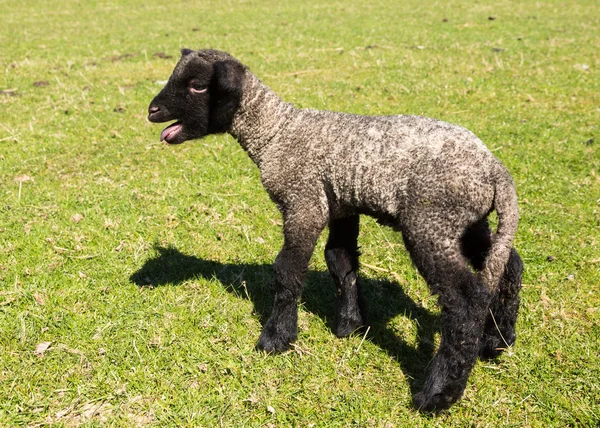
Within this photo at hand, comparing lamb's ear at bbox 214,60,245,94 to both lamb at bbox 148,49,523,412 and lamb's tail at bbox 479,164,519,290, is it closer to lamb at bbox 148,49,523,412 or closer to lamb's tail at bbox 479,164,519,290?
lamb at bbox 148,49,523,412

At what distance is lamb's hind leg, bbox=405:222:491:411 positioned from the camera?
424 cm

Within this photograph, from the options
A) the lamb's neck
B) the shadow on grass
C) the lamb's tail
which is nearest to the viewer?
the lamb's tail

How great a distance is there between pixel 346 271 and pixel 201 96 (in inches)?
85.7

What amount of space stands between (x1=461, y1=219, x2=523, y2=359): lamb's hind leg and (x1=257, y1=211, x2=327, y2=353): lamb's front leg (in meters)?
1.27

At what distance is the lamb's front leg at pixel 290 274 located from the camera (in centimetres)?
493

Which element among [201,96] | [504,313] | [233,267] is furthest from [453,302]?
[233,267]

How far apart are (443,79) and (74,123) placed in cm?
837

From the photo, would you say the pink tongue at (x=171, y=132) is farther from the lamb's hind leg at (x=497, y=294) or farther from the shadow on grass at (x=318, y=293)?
the lamb's hind leg at (x=497, y=294)

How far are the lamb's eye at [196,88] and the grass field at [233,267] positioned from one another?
2.12 m

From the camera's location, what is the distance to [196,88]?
16.6 feet

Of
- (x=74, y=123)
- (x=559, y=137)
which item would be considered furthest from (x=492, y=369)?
(x=74, y=123)

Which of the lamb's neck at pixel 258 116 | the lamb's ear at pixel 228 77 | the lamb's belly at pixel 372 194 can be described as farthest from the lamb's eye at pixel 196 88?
the lamb's belly at pixel 372 194

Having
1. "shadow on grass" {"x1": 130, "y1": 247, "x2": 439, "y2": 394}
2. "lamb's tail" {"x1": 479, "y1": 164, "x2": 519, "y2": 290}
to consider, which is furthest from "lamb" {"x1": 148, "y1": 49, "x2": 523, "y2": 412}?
"shadow on grass" {"x1": 130, "y1": 247, "x2": 439, "y2": 394}

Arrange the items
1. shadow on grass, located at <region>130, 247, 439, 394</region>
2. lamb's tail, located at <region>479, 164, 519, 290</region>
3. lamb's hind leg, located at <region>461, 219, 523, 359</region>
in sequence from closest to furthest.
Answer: lamb's tail, located at <region>479, 164, 519, 290</region> → lamb's hind leg, located at <region>461, 219, 523, 359</region> → shadow on grass, located at <region>130, 247, 439, 394</region>
